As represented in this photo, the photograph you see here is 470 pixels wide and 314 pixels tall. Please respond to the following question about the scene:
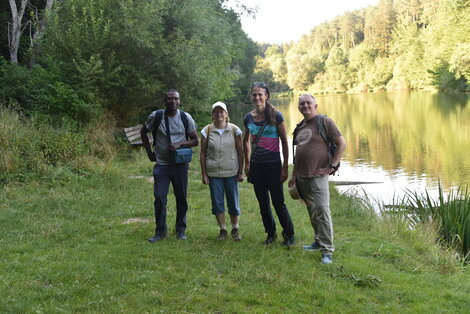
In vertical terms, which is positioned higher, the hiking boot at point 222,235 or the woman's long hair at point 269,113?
the woman's long hair at point 269,113

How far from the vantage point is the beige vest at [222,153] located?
18.0 feet

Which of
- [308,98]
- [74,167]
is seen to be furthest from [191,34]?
[308,98]

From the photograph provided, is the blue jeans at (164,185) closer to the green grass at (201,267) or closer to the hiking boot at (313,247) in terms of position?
the green grass at (201,267)

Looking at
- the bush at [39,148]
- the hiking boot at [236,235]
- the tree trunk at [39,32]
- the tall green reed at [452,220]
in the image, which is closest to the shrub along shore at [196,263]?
the hiking boot at [236,235]

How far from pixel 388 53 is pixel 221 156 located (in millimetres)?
84258

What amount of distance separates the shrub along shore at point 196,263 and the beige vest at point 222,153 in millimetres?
856

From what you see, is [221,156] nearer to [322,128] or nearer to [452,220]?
[322,128]

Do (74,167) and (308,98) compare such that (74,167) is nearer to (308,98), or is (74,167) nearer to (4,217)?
(4,217)

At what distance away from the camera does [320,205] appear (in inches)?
196

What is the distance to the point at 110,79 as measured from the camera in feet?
44.0

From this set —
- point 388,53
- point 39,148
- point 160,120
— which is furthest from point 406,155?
point 388,53

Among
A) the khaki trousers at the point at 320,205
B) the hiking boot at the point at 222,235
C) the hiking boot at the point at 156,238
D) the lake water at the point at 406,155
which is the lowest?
the lake water at the point at 406,155

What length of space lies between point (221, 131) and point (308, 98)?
1135 millimetres

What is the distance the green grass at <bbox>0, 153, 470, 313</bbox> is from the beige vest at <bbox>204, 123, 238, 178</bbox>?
858 mm
